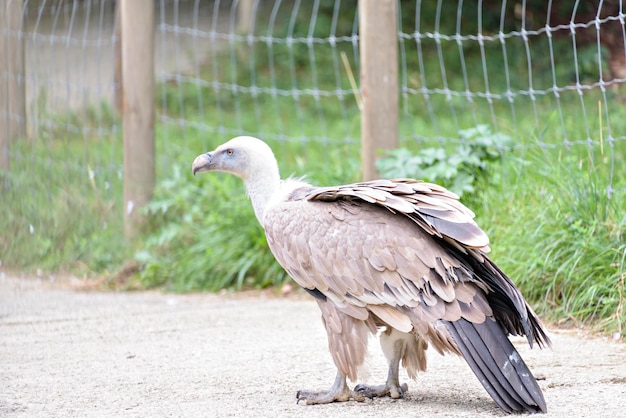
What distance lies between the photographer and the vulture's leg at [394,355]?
12.5 feet

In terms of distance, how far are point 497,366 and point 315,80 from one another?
539cm

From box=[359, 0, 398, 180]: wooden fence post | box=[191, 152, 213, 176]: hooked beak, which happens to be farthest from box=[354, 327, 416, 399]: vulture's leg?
box=[359, 0, 398, 180]: wooden fence post

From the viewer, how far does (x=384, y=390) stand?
12.6 feet

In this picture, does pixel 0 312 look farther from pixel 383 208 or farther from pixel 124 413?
pixel 383 208

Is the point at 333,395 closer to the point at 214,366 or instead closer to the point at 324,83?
the point at 214,366

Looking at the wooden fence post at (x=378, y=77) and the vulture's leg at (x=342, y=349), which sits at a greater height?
the wooden fence post at (x=378, y=77)

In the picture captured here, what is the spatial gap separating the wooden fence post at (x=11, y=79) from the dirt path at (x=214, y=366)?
2.30 metres

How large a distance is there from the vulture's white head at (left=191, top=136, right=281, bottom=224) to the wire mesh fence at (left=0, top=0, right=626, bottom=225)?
198cm

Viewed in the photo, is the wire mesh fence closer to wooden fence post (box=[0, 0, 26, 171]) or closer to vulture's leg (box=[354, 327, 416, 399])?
wooden fence post (box=[0, 0, 26, 171])

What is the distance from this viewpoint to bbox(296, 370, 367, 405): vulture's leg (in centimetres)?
371

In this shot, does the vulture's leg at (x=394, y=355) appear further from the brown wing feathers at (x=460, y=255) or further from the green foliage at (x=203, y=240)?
the green foliage at (x=203, y=240)

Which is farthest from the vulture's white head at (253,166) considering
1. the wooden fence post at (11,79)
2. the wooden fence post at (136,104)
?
the wooden fence post at (11,79)

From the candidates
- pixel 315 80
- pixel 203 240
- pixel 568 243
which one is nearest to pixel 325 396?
pixel 568 243

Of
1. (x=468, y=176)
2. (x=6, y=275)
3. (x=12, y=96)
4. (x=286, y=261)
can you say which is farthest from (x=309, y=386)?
(x=12, y=96)
